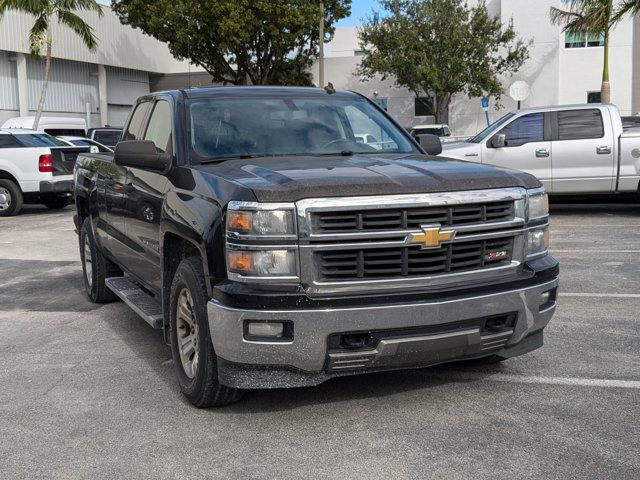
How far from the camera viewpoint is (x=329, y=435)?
4102 millimetres

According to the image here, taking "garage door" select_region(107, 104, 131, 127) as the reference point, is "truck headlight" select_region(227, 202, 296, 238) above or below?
below

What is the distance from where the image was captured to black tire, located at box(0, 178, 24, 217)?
16.5 metres

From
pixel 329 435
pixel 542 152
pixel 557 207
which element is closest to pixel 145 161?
pixel 329 435

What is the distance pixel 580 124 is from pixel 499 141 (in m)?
1.46

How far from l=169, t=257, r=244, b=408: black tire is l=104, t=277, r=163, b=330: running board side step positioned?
69 centimetres

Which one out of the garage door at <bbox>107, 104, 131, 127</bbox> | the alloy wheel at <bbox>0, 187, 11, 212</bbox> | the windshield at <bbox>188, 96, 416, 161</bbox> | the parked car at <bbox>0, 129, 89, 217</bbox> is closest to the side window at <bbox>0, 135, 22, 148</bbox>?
the parked car at <bbox>0, 129, 89, 217</bbox>

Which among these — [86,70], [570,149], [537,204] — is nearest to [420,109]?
[86,70]

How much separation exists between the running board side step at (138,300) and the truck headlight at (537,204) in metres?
2.43

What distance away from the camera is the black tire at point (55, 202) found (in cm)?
1798

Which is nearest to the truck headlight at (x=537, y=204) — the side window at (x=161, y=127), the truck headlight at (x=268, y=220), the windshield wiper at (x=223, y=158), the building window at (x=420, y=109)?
the truck headlight at (x=268, y=220)

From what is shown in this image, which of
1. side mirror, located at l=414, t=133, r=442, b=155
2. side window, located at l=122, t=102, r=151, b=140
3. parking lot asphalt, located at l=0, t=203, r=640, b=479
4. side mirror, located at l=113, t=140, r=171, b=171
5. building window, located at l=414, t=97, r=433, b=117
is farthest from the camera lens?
building window, located at l=414, t=97, r=433, b=117

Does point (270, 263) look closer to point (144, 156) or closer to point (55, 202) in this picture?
point (144, 156)

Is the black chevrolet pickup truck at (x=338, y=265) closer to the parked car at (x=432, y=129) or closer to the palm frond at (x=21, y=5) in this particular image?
the parked car at (x=432, y=129)

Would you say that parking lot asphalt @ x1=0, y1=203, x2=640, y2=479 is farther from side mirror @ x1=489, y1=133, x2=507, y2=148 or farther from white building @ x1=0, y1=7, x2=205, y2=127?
white building @ x1=0, y1=7, x2=205, y2=127
